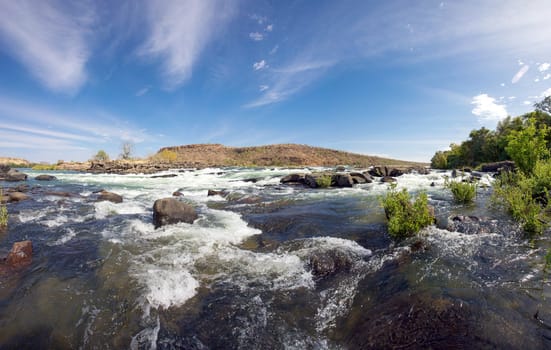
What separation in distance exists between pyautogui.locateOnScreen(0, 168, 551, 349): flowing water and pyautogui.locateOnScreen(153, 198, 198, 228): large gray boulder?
57 cm

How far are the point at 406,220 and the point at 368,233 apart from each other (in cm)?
115

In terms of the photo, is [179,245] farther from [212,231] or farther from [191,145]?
[191,145]

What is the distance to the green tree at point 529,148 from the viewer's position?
13055 millimetres

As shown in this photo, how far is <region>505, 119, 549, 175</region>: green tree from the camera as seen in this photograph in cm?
1305

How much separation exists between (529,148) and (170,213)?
17491mm

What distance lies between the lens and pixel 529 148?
13.3m

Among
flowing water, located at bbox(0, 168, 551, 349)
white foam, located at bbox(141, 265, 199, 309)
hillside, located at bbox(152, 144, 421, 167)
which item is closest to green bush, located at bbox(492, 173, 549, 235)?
flowing water, located at bbox(0, 168, 551, 349)

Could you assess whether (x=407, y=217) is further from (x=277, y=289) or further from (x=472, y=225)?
(x=277, y=289)

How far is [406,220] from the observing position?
23.9ft

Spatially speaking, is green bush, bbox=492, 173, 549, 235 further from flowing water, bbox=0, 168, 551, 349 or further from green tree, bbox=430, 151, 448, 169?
green tree, bbox=430, 151, 448, 169

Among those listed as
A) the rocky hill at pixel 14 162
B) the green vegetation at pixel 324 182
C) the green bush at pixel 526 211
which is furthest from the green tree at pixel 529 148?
the rocky hill at pixel 14 162

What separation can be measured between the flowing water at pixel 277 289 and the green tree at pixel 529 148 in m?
7.78

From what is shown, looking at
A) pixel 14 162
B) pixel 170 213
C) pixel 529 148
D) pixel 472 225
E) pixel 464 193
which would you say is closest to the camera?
pixel 472 225

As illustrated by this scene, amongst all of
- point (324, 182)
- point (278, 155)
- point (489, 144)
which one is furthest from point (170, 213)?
point (278, 155)
